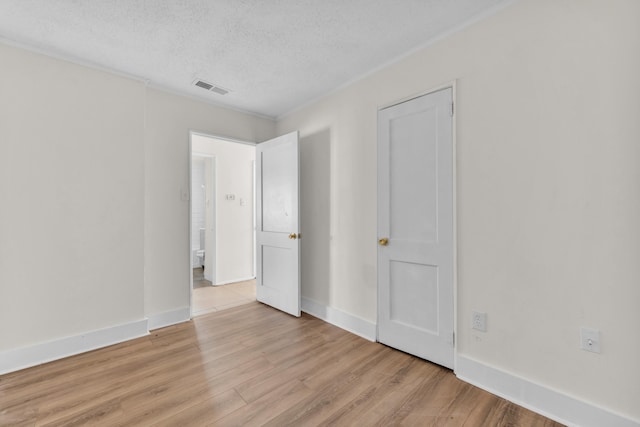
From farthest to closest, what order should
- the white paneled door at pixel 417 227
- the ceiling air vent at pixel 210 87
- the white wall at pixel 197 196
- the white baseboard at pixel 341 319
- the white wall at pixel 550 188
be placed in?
1. the white wall at pixel 197 196
2. the ceiling air vent at pixel 210 87
3. the white baseboard at pixel 341 319
4. the white paneled door at pixel 417 227
5. the white wall at pixel 550 188

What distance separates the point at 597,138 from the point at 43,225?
12.6ft

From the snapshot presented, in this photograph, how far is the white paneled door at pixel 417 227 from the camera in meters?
2.09

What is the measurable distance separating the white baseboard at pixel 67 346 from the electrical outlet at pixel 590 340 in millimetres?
3407

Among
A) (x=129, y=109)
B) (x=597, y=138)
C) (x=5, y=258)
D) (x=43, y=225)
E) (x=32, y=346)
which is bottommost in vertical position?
(x=32, y=346)

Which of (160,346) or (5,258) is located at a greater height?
(5,258)

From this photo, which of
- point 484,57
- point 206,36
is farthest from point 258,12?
point 484,57

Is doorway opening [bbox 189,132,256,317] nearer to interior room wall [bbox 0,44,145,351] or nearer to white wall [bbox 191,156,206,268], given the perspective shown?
white wall [bbox 191,156,206,268]

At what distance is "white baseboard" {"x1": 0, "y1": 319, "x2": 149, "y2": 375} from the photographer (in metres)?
2.12

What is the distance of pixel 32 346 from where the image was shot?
2205 mm

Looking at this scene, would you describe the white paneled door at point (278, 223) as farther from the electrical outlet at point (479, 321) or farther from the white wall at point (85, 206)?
the electrical outlet at point (479, 321)

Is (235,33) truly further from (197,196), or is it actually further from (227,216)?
(197,196)

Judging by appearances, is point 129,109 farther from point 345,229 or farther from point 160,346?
point 345,229

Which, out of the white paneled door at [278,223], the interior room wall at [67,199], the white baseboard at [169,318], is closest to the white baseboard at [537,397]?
the white paneled door at [278,223]

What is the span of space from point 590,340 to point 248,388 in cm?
204
